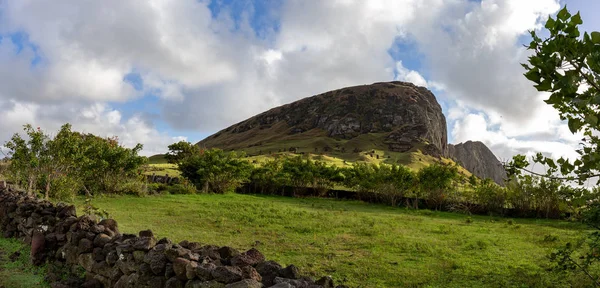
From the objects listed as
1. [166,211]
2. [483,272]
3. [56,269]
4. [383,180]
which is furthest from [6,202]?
[383,180]

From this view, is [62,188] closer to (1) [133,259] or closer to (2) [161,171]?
(1) [133,259]

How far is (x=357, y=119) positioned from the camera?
14788 cm

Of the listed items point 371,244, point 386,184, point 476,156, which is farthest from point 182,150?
point 476,156

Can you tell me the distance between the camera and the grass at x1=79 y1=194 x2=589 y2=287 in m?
9.27

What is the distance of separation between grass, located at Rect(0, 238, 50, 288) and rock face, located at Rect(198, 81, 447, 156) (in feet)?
375

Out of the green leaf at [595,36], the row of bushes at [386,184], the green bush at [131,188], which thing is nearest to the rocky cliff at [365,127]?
the row of bushes at [386,184]

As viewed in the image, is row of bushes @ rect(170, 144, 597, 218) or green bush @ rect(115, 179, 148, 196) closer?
green bush @ rect(115, 179, 148, 196)

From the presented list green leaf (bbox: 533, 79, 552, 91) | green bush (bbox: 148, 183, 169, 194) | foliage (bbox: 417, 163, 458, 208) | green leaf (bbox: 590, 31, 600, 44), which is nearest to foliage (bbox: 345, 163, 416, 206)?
foliage (bbox: 417, 163, 458, 208)

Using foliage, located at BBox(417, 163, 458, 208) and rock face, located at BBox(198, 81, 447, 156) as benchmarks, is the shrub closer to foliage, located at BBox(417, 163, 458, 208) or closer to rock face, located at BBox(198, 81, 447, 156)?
foliage, located at BBox(417, 163, 458, 208)

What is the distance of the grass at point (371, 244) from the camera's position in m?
9.27

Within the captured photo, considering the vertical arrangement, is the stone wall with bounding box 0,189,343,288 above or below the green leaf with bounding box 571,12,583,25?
below

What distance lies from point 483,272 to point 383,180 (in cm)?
2279

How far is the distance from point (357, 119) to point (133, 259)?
474 feet

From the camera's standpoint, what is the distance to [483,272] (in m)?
10.1
